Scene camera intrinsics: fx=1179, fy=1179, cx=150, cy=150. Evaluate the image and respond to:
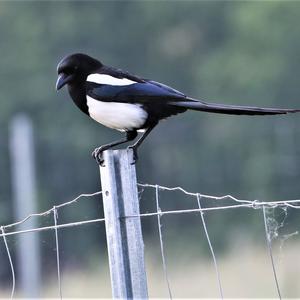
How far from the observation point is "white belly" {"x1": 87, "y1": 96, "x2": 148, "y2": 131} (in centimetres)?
494

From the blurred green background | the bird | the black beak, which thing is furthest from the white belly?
the blurred green background

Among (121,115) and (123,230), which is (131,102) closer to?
(121,115)

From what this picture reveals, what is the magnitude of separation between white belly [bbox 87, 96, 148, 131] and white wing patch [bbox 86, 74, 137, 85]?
10 cm

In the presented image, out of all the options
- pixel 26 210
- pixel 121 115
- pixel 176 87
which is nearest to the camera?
A: pixel 121 115

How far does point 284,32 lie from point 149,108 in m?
22.0

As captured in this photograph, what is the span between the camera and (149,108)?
16.3 feet

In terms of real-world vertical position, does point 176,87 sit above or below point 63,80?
above

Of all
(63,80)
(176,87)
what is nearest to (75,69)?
(63,80)

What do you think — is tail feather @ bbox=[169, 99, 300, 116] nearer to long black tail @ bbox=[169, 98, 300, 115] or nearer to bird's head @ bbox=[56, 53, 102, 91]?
long black tail @ bbox=[169, 98, 300, 115]

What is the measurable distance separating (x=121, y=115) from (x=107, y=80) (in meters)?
0.20

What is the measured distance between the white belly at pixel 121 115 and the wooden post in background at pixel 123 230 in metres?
1.01

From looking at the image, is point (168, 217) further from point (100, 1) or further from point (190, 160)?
point (100, 1)

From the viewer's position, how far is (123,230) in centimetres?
389

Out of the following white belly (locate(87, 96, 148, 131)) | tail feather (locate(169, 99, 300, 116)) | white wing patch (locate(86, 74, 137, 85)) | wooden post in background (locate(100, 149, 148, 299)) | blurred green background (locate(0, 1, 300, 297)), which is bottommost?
wooden post in background (locate(100, 149, 148, 299))
